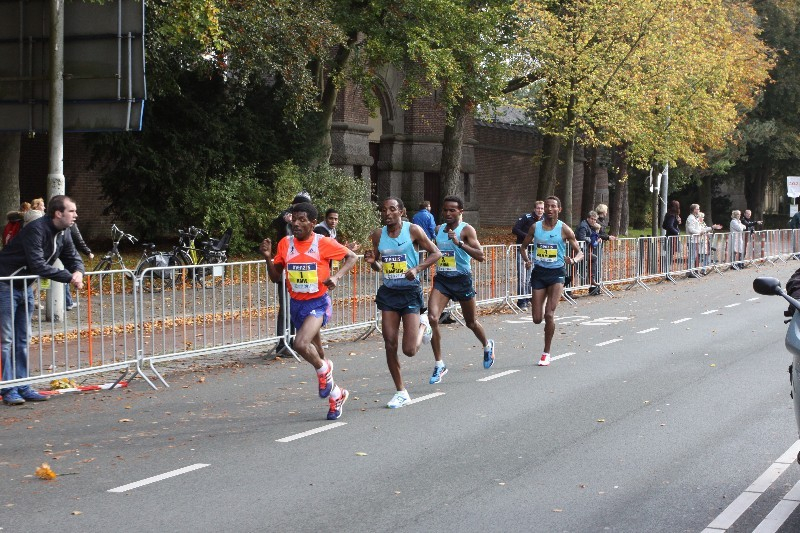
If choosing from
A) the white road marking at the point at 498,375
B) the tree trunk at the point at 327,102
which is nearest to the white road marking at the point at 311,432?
the white road marking at the point at 498,375

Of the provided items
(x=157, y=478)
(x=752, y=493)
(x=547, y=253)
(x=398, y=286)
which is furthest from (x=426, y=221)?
(x=752, y=493)

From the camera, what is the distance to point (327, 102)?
100ft

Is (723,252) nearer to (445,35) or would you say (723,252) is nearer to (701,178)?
(445,35)

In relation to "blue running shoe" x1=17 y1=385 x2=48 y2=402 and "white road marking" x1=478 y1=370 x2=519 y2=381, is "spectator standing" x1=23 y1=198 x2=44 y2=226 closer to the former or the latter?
"blue running shoe" x1=17 y1=385 x2=48 y2=402

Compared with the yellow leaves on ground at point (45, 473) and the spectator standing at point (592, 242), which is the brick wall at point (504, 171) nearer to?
the spectator standing at point (592, 242)

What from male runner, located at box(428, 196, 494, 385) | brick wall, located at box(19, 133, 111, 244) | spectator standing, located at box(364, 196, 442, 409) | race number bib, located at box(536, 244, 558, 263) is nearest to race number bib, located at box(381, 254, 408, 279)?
spectator standing, located at box(364, 196, 442, 409)

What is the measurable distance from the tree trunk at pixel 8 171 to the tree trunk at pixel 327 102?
803 centimetres

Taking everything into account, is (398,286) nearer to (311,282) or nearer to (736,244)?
(311,282)

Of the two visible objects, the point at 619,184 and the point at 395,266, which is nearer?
the point at 395,266

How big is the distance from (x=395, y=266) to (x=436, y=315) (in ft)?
4.98

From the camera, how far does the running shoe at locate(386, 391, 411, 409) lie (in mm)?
9859

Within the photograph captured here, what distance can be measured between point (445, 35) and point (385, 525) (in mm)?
22325

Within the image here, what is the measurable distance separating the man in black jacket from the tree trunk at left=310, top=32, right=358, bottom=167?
16.9 meters

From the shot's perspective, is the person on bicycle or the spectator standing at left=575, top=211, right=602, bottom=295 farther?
the spectator standing at left=575, top=211, right=602, bottom=295
